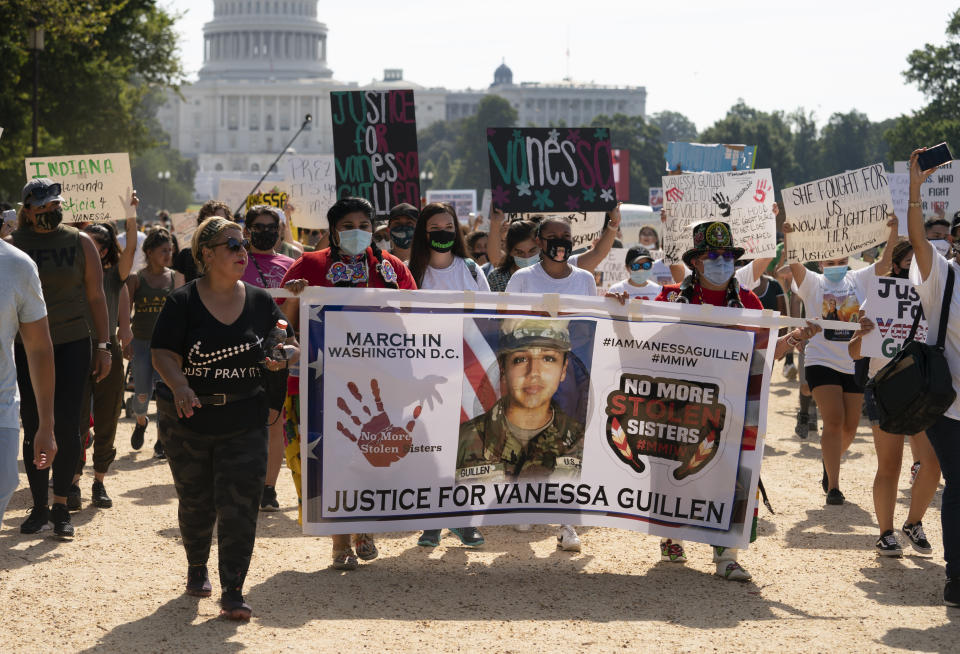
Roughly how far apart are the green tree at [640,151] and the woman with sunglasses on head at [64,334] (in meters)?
87.6

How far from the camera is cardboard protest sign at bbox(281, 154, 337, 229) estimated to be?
14836mm

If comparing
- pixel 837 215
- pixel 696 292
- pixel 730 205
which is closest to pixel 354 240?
pixel 696 292

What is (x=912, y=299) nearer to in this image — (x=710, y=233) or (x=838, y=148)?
(x=710, y=233)

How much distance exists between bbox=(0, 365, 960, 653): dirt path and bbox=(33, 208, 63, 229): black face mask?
5.60ft

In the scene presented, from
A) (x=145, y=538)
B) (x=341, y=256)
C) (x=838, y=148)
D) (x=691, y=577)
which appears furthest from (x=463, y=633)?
(x=838, y=148)

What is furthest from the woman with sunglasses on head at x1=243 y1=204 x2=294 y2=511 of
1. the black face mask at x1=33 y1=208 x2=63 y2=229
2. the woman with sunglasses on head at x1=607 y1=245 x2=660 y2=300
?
the woman with sunglasses on head at x1=607 y1=245 x2=660 y2=300

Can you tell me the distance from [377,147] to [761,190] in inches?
131

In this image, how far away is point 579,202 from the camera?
937cm

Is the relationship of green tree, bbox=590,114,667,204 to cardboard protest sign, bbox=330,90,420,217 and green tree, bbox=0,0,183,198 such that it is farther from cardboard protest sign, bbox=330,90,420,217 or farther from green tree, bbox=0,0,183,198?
cardboard protest sign, bbox=330,90,420,217

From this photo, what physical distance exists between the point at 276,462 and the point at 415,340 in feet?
7.50

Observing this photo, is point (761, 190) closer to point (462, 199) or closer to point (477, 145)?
point (462, 199)

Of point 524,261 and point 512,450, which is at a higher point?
point 524,261

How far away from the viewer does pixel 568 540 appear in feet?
23.4

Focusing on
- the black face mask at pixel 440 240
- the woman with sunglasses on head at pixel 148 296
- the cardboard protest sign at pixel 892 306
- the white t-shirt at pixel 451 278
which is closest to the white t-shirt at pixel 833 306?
the cardboard protest sign at pixel 892 306
